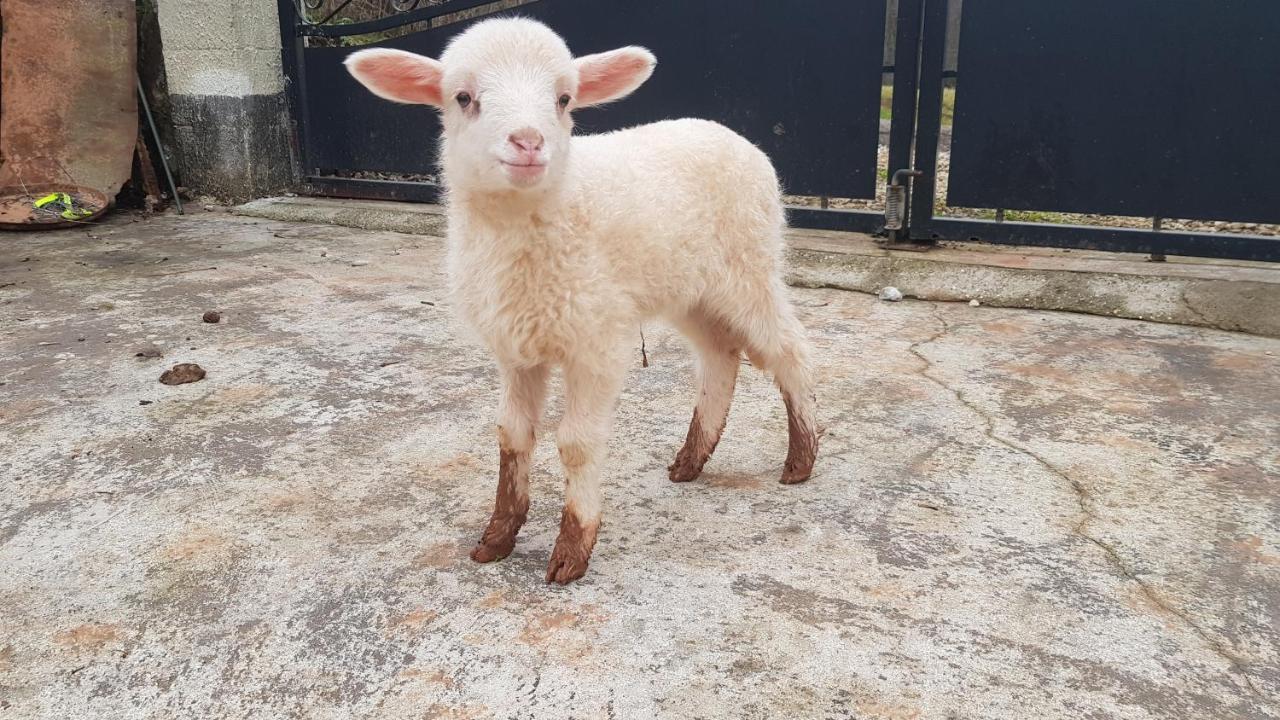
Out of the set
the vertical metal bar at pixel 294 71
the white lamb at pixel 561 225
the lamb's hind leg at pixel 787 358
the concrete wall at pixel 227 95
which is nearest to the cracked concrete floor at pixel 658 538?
the lamb's hind leg at pixel 787 358

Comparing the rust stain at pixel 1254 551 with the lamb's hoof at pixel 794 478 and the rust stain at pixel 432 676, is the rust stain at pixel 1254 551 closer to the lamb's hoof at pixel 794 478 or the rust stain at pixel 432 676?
the lamb's hoof at pixel 794 478

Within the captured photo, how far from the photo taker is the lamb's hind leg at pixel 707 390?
300 cm

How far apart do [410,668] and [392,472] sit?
1086mm

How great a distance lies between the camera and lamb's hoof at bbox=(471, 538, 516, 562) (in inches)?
97.1

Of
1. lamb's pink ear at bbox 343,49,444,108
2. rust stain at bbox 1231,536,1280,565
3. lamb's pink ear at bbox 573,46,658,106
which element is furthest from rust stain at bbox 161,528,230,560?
rust stain at bbox 1231,536,1280,565

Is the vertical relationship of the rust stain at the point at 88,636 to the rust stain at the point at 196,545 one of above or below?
below

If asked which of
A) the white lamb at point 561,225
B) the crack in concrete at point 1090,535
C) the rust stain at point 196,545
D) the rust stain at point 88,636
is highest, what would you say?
the white lamb at point 561,225

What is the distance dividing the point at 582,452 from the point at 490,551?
37 centimetres

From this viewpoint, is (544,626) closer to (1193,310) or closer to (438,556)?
(438,556)

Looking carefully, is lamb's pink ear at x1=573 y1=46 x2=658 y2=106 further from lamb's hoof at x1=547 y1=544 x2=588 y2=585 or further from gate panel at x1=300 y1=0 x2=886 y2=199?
gate panel at x1=300 y1=0 x2=886 y2=199

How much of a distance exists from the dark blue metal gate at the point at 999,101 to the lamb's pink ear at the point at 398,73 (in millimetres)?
3562

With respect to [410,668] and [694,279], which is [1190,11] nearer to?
[694,279]

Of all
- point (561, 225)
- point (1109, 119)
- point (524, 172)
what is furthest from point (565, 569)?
point (1109, 119)

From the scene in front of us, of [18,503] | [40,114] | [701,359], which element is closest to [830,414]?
[701,359]
